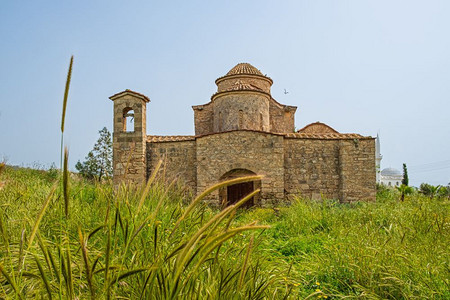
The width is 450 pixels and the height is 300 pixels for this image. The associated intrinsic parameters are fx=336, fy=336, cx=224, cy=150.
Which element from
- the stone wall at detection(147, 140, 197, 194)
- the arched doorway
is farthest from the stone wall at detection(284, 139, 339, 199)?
the stone wall at detection(147, 140, 197, 194)

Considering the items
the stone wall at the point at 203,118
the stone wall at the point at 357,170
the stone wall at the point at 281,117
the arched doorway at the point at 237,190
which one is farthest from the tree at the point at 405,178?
the arched doorway at the point at 237,190

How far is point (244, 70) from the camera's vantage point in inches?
680

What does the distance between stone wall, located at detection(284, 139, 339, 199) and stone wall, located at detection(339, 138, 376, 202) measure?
260 millimetres

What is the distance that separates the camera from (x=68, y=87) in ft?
3.72

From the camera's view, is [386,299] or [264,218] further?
[264,218]

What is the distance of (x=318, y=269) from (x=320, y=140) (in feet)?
32.5

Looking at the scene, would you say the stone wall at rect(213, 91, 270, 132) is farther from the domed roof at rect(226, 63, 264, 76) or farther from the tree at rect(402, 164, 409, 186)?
the tree at rect(402, 164, 409, 186)

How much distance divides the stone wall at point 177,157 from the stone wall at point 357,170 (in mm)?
5712

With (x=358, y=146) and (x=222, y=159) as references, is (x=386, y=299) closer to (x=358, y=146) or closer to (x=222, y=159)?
(x=222, y=159)

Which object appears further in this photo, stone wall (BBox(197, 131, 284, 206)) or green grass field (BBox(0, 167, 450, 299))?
stone wall (BBox(197, 131, 284, 206))

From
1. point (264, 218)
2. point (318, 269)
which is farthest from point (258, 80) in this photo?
point (318, 269)

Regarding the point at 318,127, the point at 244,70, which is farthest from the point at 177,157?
the point at 318,127

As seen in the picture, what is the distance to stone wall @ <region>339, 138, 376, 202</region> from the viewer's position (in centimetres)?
1278

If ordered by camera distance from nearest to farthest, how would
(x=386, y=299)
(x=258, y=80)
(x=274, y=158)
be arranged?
(x=386, y=299), (x=274, y=158), (x=258, y=80)
